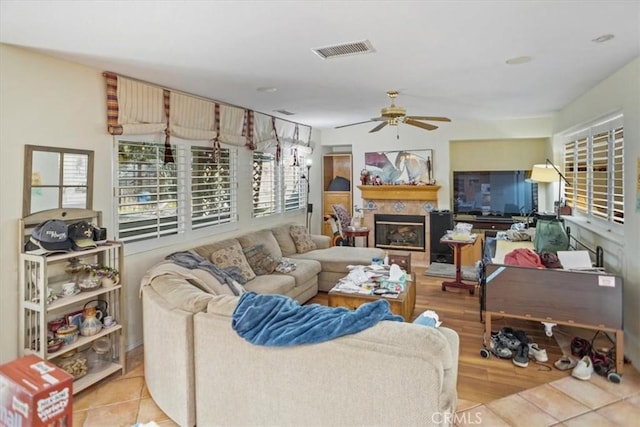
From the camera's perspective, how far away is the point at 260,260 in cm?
439

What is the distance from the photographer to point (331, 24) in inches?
90.3

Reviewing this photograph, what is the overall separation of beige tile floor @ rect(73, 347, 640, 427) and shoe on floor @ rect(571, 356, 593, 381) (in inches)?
1.5

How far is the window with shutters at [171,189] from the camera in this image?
3.46 meters

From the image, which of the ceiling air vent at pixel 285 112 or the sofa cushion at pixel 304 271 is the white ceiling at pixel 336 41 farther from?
the sofa cushion at pixel 304 271

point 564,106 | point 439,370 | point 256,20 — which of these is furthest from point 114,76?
point 564,106

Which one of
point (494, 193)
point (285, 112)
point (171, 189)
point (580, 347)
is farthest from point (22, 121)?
point (494, 193)

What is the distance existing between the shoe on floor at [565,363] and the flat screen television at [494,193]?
3634 mm

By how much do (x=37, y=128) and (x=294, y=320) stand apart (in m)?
2.38

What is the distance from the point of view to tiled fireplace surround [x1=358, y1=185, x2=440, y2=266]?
6727 mm

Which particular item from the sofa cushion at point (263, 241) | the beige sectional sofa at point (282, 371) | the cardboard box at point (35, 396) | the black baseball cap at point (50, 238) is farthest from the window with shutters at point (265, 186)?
the cardboard box at point (35, 396)

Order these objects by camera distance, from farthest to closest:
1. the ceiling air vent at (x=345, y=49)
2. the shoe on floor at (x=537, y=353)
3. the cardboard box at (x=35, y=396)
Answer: the shoe on floor at (x=537, y=353) → the ceiling air vent at (x=345, y=49) → the cardboard box at (x=35, y=396)

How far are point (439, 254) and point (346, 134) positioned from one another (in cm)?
284

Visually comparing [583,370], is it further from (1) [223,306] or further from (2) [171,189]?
(2) [171,189]

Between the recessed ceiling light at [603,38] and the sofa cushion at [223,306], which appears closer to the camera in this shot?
the sofa cushion at [223,306]
